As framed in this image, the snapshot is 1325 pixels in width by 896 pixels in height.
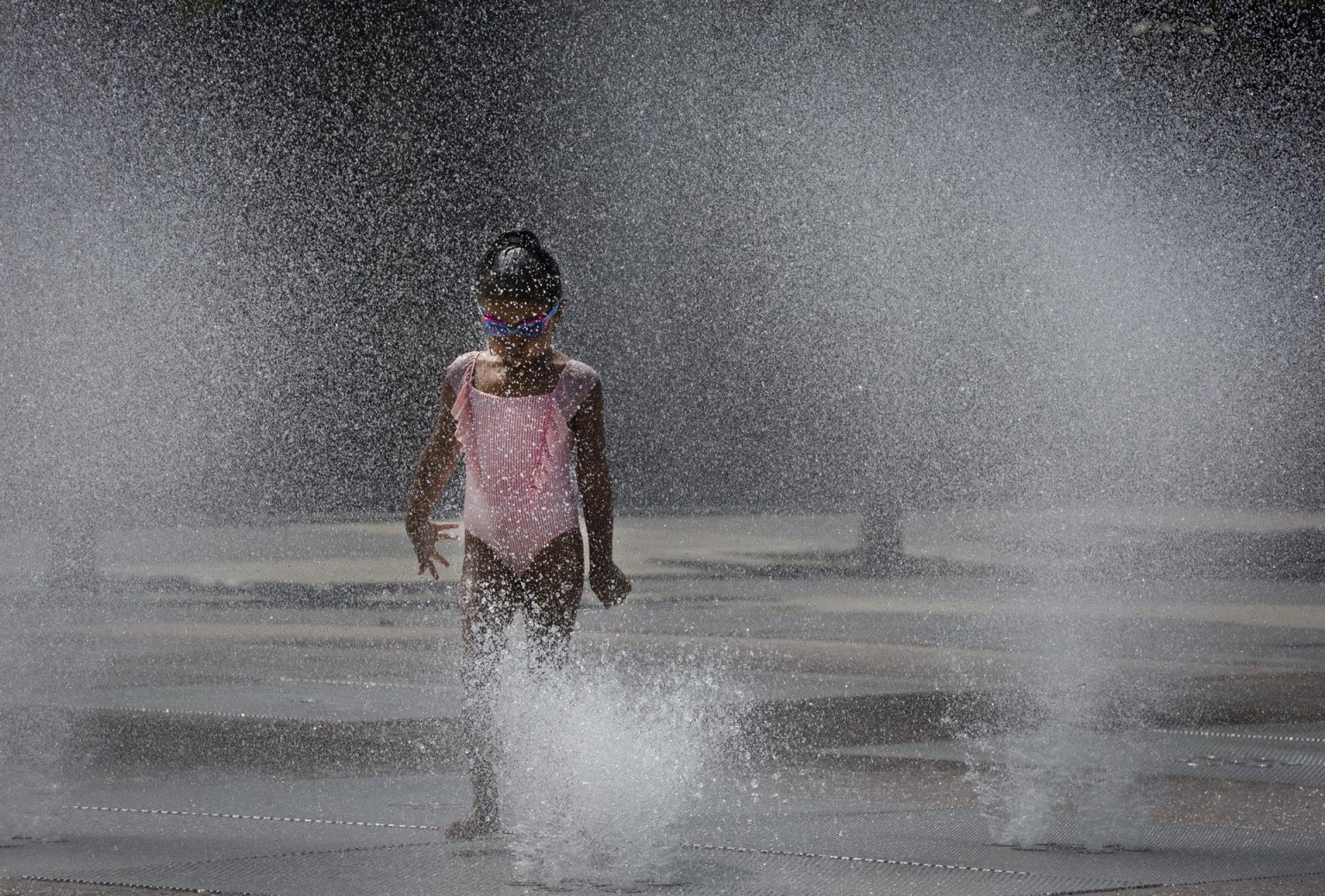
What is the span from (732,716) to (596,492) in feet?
8.58

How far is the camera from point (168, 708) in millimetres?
7762

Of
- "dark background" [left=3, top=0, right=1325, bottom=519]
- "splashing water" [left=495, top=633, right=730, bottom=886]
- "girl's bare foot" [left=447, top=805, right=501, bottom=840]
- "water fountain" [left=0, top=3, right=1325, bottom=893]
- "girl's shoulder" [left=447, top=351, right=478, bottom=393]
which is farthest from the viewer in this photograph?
"dark background" [left=3, top=0, right=1325, bottom=519]

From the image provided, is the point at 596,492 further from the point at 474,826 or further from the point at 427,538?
the point at 474,826

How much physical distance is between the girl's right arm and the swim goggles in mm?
234

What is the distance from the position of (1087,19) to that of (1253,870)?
52.0 feet

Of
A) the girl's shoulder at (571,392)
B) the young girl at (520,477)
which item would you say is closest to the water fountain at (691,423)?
the young girl at (520,477)

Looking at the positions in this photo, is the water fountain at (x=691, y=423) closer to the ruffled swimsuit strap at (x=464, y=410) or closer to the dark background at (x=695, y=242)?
the dark background at (x=695, y=242)

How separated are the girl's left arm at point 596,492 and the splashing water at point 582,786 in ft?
0.83

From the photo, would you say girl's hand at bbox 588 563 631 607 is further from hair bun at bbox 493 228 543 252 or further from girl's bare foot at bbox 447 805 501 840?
hair bun at bbox 493 228 543 252

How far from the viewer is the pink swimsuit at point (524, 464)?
5.20 m

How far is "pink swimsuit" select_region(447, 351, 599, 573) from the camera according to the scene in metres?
5.20

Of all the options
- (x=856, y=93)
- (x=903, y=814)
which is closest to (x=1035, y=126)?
→ (x=856, y=93)

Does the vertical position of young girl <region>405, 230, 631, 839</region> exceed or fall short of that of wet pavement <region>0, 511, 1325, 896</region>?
it exceeds it

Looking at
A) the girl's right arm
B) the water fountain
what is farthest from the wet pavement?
the girl's right arm
